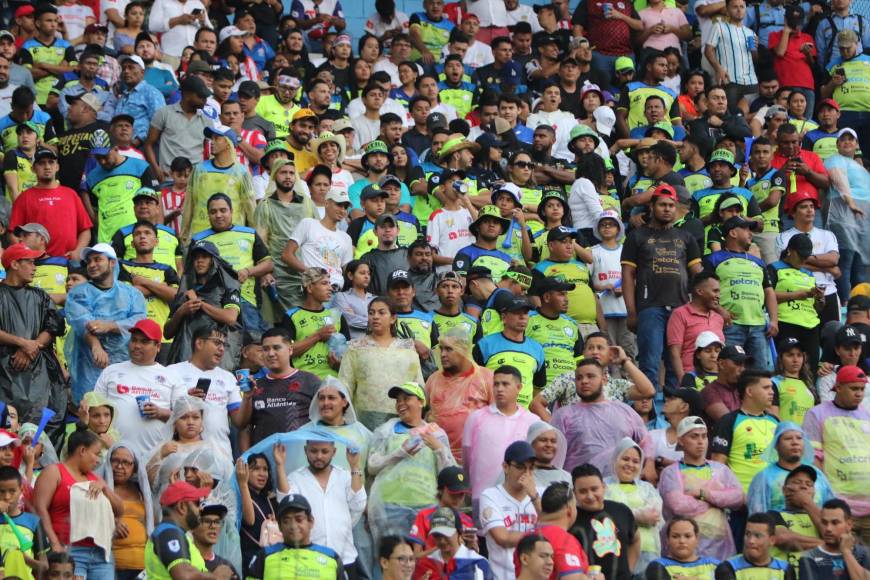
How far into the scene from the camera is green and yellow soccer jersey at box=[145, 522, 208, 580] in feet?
32.7

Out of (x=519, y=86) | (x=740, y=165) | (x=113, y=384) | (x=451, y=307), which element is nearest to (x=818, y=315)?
(x=740, y=165)

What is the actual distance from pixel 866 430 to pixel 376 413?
3352mm

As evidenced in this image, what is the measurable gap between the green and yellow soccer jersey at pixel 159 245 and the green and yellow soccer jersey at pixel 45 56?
13.2 feet

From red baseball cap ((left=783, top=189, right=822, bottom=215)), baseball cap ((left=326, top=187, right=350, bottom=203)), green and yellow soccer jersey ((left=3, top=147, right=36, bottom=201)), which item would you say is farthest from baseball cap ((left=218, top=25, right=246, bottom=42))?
red baseball cap ((left=783, top=189, right=822, bottom=215))

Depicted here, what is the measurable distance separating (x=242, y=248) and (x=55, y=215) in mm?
1648

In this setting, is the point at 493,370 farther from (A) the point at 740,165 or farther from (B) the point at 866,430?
(A) the point at 740,165

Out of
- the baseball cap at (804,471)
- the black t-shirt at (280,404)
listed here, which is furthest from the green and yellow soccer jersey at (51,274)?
the baseball cap at (804,471)

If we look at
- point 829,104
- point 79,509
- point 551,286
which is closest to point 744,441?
point 551,286

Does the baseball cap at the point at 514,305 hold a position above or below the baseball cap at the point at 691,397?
above

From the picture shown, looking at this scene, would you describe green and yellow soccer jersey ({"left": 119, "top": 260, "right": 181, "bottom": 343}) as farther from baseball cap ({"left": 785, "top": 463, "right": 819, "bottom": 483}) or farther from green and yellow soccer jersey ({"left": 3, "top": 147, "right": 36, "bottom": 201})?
baseball cap ({"left": 785, "top": 463, "right": 819, "bottom": 483})

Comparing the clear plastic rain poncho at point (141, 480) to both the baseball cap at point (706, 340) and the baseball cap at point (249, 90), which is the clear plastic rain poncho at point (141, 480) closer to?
the baseball cap at point (706, 340)

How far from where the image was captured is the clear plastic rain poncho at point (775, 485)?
11781mm

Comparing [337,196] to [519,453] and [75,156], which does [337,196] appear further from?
[519,453]

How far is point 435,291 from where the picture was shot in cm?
1450
